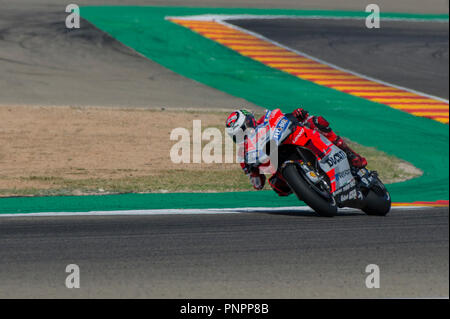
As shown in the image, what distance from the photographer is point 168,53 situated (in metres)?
23.3

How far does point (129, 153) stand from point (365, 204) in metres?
5.87

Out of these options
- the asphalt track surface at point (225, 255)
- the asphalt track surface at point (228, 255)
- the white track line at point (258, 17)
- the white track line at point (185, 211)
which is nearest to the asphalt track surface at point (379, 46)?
the white track line at point (258, 17)

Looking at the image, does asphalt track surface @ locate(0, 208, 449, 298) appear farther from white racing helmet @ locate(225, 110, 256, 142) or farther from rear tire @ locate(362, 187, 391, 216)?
white racing helmet @ locate(225, 110, 256, 142)

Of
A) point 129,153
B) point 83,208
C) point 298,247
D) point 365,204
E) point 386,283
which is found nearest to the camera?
point 386,283

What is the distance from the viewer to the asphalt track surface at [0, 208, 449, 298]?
762 centimetres

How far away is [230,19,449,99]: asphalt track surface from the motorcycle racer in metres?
13.4

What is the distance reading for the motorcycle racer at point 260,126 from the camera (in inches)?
376

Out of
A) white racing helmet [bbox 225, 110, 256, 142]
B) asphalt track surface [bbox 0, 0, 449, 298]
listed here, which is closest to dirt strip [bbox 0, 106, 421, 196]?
asphalt track surface [bbox 0, 0, 449, 298]

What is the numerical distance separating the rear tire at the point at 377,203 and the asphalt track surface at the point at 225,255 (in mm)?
122

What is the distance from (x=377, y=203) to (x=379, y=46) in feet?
55.5

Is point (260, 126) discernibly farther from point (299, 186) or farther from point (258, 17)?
point (258, 17)

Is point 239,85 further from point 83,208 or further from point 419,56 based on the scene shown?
point 83,208
